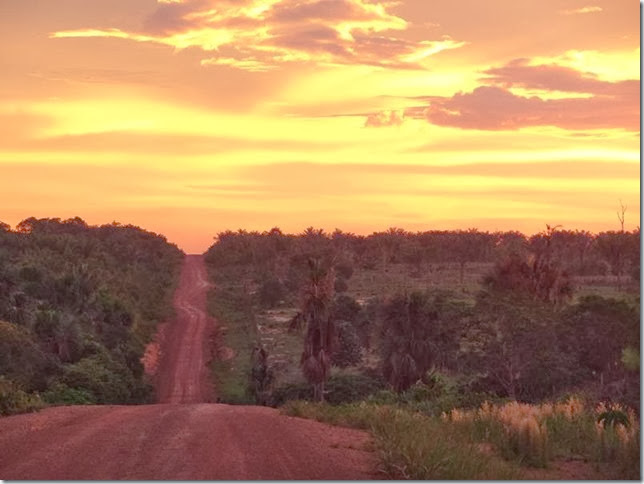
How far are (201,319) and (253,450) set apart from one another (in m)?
59.6

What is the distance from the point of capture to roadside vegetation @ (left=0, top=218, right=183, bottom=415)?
119 feet

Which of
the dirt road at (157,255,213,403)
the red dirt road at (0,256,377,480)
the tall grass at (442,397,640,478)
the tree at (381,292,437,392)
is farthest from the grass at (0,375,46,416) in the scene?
the tree at (381,292,437,392)

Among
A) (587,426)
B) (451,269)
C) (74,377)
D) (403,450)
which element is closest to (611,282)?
(451,269)

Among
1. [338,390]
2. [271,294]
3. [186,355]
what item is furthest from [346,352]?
[271,294]

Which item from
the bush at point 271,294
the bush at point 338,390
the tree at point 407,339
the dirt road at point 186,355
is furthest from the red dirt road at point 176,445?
the bush at point 271,294

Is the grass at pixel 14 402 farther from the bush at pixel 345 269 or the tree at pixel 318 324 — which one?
the bush at pixel 345 269

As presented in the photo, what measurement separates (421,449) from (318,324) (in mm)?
28806

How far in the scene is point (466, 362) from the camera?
44906 millimetres

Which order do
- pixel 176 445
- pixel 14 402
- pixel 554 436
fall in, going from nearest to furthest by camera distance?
pixel 176 445, pixel 554 436, pixel 14 402

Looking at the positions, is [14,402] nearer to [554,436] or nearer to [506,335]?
[554,436]

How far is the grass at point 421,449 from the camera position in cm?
1290

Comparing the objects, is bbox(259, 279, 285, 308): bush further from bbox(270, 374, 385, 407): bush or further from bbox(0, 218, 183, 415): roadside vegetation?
bbox(270, 374, 385, 407): bush

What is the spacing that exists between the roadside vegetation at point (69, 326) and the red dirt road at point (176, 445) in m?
3.79

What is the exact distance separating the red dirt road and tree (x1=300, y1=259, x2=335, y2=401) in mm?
20923
